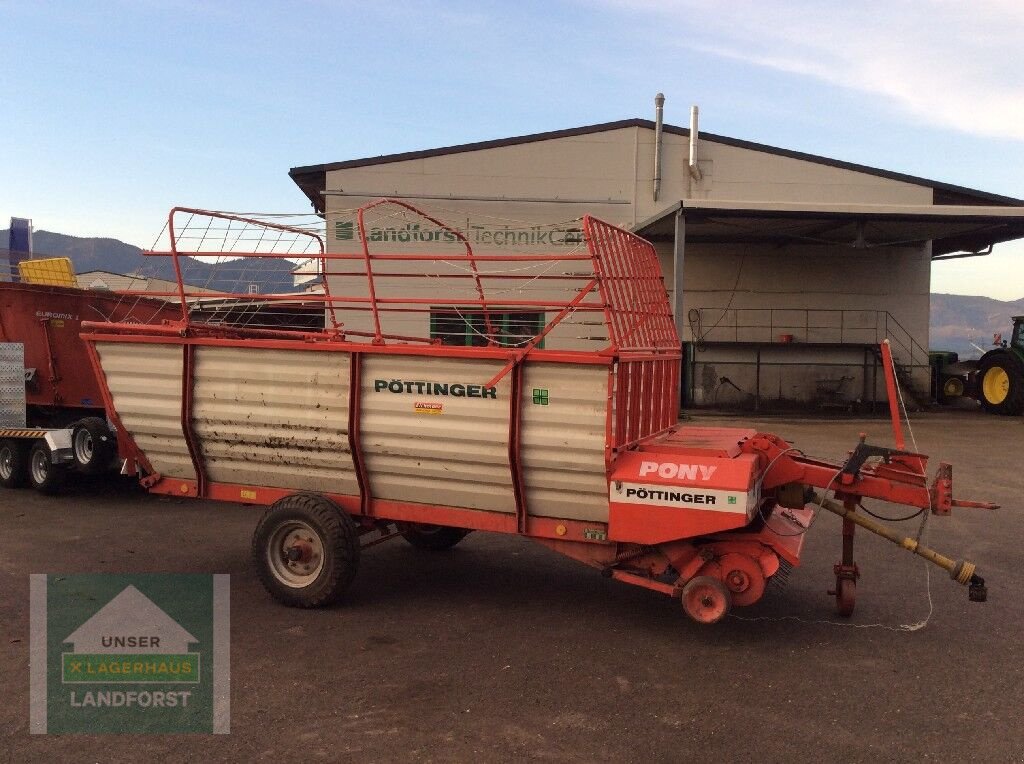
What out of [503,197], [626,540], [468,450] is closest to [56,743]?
[468,450]

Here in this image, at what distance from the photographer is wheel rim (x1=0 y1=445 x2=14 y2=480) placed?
34.1 ft

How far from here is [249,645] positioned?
16.8 feet

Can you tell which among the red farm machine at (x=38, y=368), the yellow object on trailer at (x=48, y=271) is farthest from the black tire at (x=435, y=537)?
the yellow object on trailer at (x=48, y=271)

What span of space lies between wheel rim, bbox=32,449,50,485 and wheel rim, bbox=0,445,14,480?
0.35 meters

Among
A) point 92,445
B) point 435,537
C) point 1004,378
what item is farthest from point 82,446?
point 1004,378

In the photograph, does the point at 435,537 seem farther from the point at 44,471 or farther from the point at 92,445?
the point at 44,471

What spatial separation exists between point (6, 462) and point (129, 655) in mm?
7001

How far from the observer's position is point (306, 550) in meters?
5.84

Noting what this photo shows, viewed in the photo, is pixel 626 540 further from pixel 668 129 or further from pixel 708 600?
pixel 668 129

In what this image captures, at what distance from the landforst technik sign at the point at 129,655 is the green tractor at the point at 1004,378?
21.0 metres

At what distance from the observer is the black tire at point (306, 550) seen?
224 inches

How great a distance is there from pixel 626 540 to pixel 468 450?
117 centimetres

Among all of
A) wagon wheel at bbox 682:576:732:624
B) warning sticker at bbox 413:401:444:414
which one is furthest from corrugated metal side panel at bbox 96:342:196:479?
wagon wheel at bbox 682:576:732:624

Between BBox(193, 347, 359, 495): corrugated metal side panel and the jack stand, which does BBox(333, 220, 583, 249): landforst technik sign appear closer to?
BBox(193, 347, 359, 495): corrugated metal side panel
